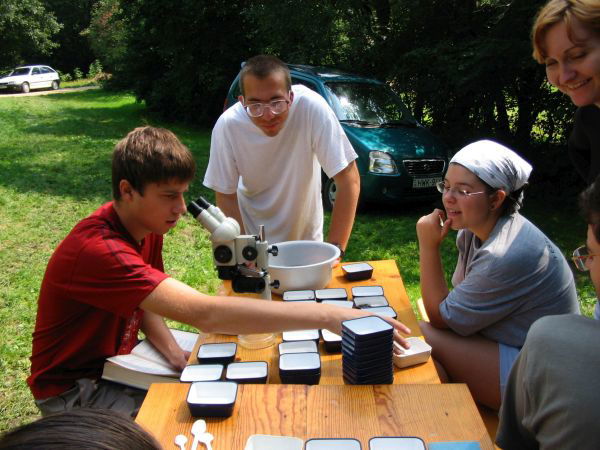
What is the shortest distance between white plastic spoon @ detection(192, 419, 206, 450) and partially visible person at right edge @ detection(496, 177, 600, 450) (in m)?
0.84

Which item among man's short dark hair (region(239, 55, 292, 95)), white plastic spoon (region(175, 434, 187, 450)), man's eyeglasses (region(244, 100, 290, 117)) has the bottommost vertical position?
white plastic spoon (region(175, 434, 187, 450))

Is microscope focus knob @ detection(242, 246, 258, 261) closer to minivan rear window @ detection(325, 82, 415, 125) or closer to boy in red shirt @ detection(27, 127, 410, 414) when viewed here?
boy in red shirt @ detection(27, 127, 410, 414)

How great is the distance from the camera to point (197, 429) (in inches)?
58.8

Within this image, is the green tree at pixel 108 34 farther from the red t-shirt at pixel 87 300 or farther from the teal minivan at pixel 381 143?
the red t-shirt at pixel 87 300

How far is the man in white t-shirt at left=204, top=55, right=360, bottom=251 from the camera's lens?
2.90 metres

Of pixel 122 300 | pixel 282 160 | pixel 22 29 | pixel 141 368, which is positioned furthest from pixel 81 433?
pixel 22 29

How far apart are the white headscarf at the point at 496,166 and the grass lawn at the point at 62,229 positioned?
94.7 inches

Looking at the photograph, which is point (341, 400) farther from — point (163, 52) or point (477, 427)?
point (163, 52)

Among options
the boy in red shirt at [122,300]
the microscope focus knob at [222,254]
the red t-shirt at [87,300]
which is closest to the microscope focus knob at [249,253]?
the microscope focus knob at [222,254]

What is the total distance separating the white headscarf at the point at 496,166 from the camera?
2232mm

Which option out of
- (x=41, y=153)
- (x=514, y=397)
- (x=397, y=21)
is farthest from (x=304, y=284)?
(x=41, y=153)

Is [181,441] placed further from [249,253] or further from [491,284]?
[491,284]

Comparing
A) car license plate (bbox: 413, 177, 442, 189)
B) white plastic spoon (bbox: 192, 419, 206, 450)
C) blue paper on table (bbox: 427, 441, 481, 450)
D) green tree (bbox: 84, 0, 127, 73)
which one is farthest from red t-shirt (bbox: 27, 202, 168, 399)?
green tree (bbox: 84, 0, 127, 73)

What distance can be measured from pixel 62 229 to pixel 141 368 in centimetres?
495
